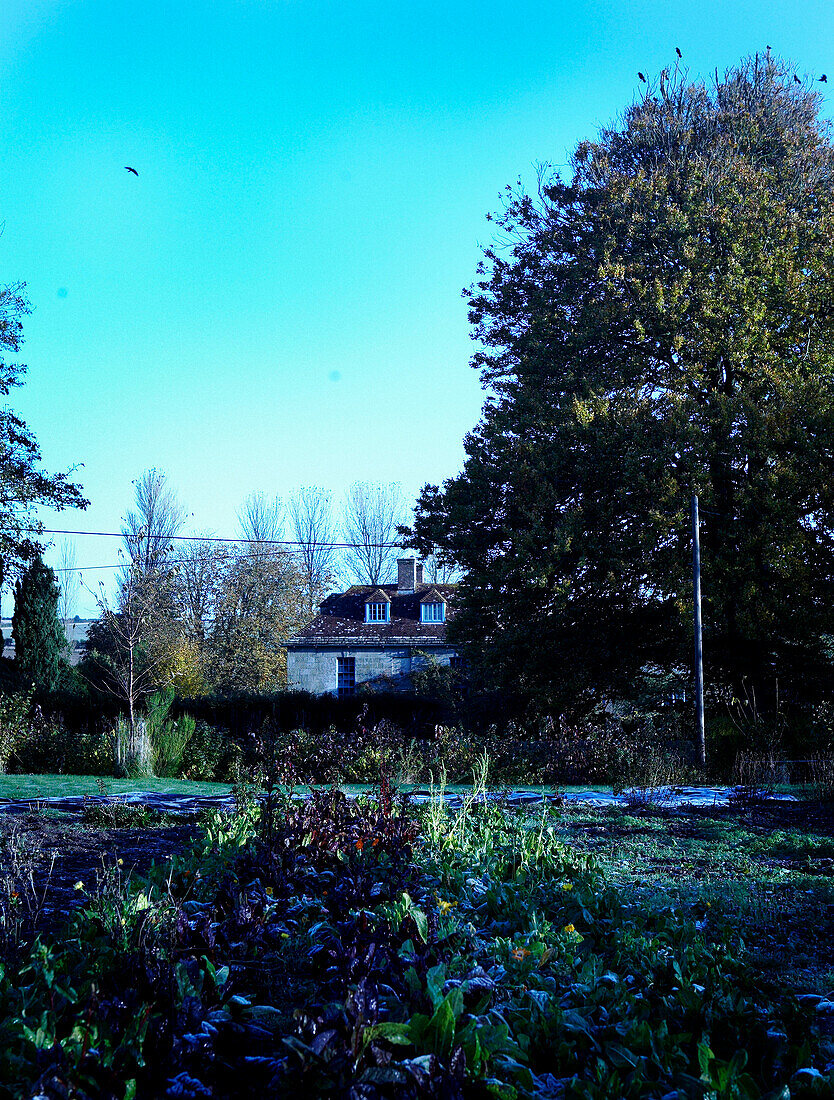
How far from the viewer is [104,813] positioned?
6.22 meters

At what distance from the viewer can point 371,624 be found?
2895 cm

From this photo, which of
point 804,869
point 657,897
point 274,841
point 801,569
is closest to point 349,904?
point 274,841

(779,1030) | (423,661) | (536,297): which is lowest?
(779,1030)

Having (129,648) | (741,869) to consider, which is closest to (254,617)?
(129,648)

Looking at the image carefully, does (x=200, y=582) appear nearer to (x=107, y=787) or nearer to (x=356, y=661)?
(x=356, y=661)

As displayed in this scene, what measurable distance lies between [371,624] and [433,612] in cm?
211

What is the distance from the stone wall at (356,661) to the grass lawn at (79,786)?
56.1ft

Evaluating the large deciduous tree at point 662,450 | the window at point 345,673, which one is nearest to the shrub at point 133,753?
the large deciduous tree at point 662,450

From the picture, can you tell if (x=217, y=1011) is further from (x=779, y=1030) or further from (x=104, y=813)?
(x=104, y=813)

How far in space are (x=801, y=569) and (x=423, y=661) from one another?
1513cm

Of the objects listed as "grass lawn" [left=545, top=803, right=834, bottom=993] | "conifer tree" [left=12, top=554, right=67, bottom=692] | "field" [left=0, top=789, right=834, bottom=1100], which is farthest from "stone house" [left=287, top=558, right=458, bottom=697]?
"field" [left=0, top=789, right=834, bottom=1100]

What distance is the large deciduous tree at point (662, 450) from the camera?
46.2 ft

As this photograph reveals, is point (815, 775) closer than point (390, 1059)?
No

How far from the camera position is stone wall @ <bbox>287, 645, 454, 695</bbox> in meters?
27.9
